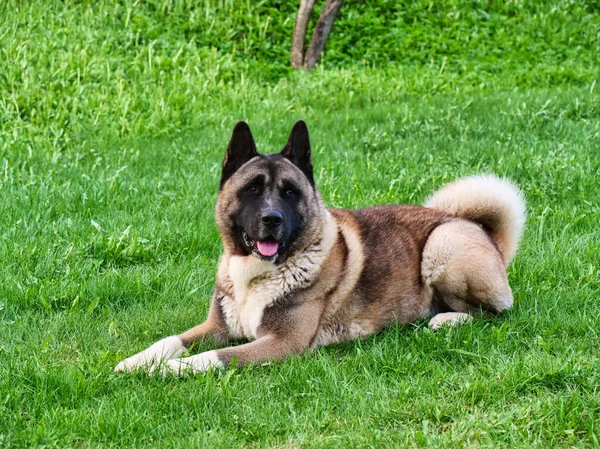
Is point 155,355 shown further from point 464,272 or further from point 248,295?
point 464,272

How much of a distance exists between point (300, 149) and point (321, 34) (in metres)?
8.61

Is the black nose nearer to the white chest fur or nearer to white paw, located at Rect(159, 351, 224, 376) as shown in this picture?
the white chest fur

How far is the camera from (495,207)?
17.7 ft

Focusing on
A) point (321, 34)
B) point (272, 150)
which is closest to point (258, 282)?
point (272, 150)

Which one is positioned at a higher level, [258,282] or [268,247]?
[268,247]

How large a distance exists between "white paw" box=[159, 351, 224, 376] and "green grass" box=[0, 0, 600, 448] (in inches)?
3.9

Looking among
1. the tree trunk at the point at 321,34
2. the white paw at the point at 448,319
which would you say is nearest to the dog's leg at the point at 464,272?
the white paw at the point at 448,319

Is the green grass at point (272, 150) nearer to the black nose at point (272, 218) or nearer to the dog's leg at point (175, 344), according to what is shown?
the dog's leg at point (175, 344)

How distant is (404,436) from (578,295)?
2087 millimetres

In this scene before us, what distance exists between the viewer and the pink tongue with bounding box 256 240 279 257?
15.3ft

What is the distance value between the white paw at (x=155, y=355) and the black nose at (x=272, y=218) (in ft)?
2.77

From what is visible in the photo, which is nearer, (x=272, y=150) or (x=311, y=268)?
(x=311, y=268)

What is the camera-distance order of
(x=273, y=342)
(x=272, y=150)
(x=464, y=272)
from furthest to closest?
(x=272, y=150) < (x=464, y=272) < (x=273, y=342)

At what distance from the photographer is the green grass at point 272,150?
3758 mm
